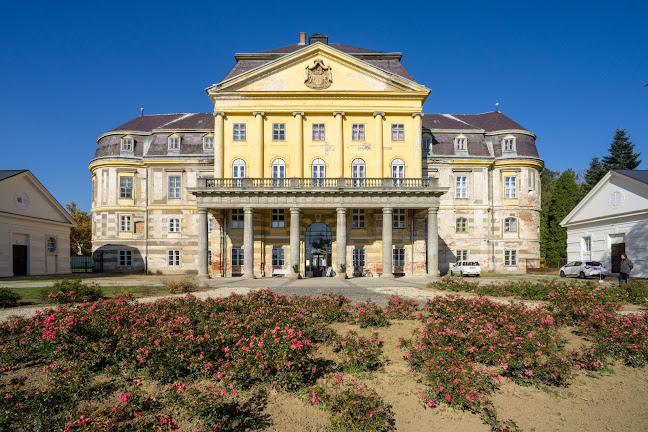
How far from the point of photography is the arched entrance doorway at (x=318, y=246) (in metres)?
34.3

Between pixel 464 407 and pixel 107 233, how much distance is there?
Result: 40498mm

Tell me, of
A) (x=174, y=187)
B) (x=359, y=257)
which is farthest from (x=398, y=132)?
(x=174, y=187)

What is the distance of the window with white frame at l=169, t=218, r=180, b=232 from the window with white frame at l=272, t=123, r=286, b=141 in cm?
1385

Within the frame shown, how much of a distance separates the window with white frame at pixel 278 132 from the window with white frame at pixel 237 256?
34.3 feet

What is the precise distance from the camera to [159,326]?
9203 millimetres

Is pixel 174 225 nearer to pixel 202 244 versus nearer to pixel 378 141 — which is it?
pixel 202 244

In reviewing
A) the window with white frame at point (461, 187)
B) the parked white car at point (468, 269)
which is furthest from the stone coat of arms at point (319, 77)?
the parked white car at point (468, 269)

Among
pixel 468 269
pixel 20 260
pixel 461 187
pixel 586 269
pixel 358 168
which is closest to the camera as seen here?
pixel 586 269

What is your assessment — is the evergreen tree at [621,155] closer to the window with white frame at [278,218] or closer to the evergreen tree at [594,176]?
the evergreen tree at [594,176]

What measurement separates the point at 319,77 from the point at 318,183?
9.72 metres

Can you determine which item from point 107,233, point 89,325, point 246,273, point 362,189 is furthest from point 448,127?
point 89,325

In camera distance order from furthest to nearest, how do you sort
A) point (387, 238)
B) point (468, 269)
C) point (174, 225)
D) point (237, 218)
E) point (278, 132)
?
1. point (174, 225)
2. point (237, 218)
3. point (278, 132)
4. point (468, 269)
5. point (387, 238)

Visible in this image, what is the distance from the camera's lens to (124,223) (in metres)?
39.1

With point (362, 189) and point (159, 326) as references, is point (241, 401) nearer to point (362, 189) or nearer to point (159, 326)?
point (159, 326)
